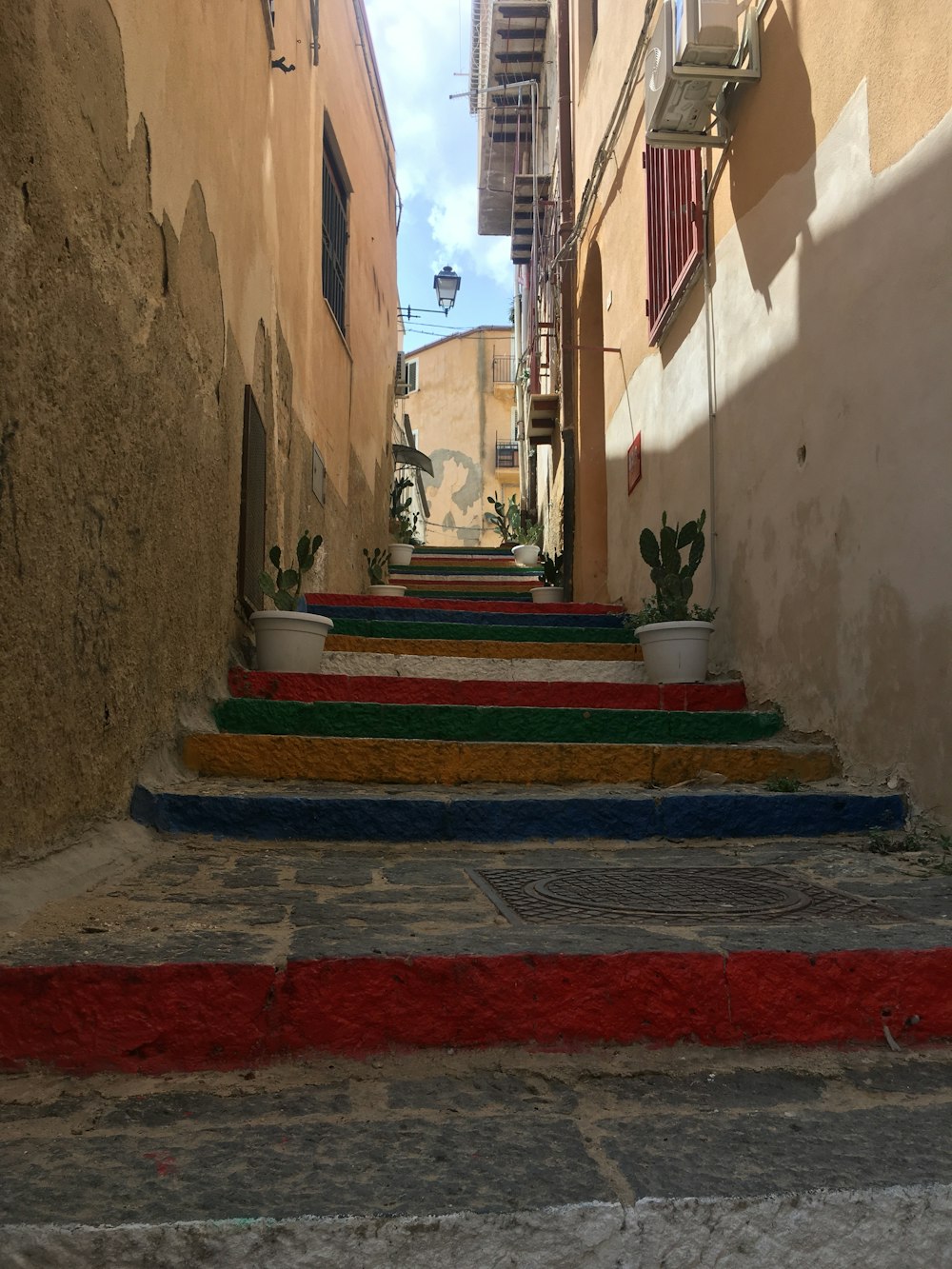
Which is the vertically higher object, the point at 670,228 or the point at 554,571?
the point at 670,228

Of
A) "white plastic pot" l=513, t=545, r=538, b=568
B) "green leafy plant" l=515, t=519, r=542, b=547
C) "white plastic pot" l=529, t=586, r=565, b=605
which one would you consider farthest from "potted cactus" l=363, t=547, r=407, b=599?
"green leafy plant" l=515, t=519, r=542, b=547

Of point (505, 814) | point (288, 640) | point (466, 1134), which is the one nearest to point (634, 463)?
point (288, 640)

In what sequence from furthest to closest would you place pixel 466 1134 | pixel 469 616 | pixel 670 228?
pixel 469 616 → pixel 670 228 → pixel 466 1134

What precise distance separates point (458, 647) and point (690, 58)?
9.29 ft

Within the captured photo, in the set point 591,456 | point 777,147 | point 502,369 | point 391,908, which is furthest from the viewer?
point 502,369

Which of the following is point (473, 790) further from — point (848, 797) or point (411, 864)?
point (848, 797)

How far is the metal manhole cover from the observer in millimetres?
2084

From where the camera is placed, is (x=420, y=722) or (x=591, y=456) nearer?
(x=420, y=722)

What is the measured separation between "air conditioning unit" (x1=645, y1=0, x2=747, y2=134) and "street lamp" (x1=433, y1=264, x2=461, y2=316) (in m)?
13.8

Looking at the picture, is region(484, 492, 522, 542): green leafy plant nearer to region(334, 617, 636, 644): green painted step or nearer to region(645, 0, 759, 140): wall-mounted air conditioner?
region(334, 617, 636, 644): green painted step

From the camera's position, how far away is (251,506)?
4.66 m

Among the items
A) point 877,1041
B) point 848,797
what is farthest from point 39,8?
point 848,797

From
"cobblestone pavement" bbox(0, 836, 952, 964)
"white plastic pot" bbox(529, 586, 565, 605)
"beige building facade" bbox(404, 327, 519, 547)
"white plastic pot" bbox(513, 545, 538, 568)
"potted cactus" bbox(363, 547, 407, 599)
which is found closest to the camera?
"cobblestone pavement" bbox(0, 836, 952, 964)

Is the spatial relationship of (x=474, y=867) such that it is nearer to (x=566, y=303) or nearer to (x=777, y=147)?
(x=777, y=147)
